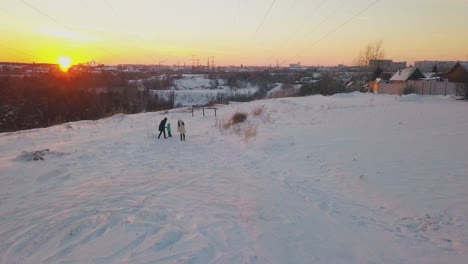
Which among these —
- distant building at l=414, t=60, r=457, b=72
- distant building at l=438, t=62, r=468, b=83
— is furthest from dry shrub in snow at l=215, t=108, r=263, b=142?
distant building at l=414, t=60, r=457, b=72

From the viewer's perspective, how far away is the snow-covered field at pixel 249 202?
6.09 meters

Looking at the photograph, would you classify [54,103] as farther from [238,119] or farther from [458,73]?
[458,73]

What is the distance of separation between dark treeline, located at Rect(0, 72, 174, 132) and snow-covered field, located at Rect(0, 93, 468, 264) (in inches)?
1223

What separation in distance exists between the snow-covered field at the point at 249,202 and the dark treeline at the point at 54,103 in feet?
102

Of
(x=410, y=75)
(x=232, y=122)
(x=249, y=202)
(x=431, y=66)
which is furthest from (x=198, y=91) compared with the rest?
(x=431, y=66)

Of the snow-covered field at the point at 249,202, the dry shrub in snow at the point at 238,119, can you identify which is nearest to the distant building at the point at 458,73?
the dry shrub in snow at the point at 238,119

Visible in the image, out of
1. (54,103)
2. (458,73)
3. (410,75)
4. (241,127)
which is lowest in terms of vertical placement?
(54,103)

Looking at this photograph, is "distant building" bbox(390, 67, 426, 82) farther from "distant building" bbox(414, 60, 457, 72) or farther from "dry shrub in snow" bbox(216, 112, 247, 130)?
"distant building" bbox(414, 60, 457, 72)

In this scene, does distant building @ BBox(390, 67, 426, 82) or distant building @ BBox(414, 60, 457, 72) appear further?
distant building @ BBox(414, 60, 457, 72)

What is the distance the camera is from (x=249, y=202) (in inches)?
337

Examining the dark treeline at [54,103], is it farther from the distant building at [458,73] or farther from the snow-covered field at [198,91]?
the distant building at [458,73]

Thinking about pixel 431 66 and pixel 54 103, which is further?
pixel 431 66

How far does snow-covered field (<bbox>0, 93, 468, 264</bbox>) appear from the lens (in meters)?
6.09

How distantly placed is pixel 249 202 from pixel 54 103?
49.1 m
